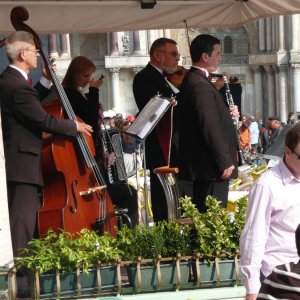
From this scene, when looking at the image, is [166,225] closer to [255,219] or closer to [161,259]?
[161,259]

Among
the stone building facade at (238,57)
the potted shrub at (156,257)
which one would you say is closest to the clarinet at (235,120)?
the potted shrub at (156,257)

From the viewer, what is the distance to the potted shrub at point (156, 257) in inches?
250

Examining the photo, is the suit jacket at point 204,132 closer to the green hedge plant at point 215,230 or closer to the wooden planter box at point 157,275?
the green hedge plant at point 215,230

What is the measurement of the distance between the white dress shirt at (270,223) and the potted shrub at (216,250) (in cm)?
154

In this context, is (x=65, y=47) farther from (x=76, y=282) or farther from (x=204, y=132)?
(x=76, y=282)

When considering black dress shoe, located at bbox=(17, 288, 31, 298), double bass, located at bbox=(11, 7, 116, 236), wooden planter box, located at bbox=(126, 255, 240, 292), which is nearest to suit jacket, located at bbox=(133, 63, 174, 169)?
double bass, located at bbox=(11, 7, 116, 236)

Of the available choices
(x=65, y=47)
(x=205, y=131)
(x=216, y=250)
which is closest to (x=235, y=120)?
(x=205, y=131)

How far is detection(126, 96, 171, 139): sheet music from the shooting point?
300 inches

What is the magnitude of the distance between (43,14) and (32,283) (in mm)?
3141

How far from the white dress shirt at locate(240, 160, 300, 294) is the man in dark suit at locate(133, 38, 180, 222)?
3.23 meters

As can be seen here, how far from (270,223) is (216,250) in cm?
158

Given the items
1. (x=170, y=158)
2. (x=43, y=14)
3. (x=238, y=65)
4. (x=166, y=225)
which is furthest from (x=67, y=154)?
(x=238, y=65)

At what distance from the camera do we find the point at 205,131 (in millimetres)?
7191

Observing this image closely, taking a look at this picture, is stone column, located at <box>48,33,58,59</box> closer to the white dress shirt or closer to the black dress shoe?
the black dress shoe
